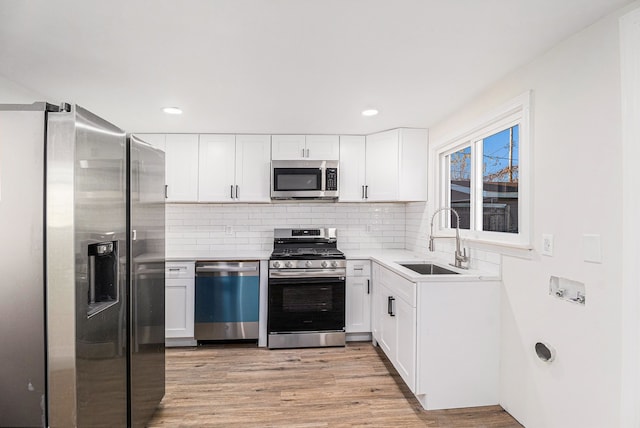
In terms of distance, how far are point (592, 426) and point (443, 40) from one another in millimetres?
2072

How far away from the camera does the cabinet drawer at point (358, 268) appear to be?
11.1 feet

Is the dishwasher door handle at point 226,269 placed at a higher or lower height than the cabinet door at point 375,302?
higher

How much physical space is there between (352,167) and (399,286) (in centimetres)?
164

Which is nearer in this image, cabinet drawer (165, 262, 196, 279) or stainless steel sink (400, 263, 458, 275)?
stainless steel sink (400, 263, 458, 275)

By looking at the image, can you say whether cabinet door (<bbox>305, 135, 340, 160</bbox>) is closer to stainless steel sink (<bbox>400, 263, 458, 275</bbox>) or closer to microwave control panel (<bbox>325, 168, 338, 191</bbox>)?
microwave control panel (<bbox>325, 168, 338, 191</bbox>)

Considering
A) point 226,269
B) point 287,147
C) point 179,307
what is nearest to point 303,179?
point 287,147

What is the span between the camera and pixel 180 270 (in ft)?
10.7

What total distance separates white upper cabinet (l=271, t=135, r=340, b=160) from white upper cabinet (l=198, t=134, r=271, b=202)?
116 millimetres

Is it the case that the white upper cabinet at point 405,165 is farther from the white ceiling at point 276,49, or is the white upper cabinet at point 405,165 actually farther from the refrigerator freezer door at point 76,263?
the refrigerator freezer door at point 76,263

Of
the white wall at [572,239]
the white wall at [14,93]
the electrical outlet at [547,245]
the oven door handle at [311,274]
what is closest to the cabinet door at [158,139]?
the white wall at [14,93]

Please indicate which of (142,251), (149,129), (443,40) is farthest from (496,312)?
(149,129)

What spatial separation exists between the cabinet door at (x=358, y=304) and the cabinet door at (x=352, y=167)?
95cm

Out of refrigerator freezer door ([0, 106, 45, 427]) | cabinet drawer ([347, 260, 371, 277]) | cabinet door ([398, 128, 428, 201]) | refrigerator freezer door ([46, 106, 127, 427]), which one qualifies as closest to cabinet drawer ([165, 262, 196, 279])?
cabinet drawer ([347, 260, 371, 277])

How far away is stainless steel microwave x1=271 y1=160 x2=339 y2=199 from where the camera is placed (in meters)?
3.51
